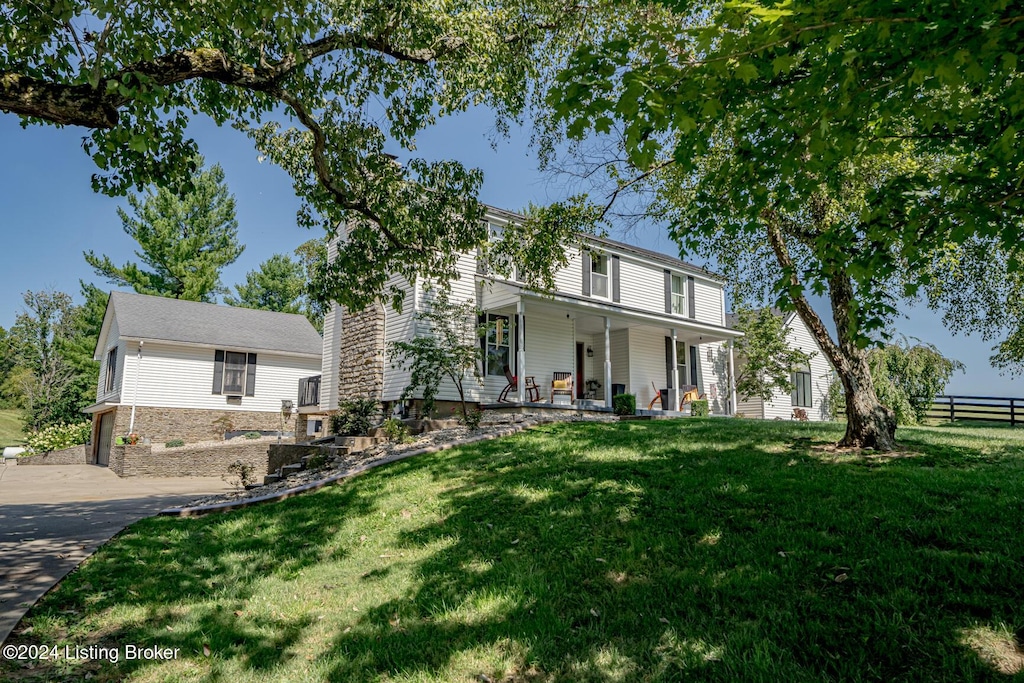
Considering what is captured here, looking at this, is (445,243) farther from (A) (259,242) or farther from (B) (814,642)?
(A) (259,242)

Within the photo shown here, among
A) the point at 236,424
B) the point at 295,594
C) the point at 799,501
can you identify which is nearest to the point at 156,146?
the point at 295,594

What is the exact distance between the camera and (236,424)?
78.8ft

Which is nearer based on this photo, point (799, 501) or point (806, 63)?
point (806, 63)

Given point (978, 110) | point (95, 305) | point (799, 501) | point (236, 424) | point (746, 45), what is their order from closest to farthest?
point (746, 45), point (978, 110), point (799, 501), point (236, 424), point (95, 305)

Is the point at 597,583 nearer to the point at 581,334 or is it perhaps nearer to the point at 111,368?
the point at 581,334

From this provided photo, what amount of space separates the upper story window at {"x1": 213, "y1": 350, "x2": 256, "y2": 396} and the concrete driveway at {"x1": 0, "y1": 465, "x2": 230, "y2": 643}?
6.91 metres

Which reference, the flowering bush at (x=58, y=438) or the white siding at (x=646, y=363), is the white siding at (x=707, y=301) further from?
the flowering bush at (x=58, y=438)

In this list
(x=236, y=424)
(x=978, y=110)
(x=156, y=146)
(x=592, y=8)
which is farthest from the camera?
(x=236, y=424)

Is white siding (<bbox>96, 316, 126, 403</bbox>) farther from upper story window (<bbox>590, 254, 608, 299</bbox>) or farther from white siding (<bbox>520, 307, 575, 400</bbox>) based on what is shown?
upper story window (<bbox>590, 254, 608, 299</bbox>)

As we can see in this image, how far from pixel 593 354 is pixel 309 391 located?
411 inches

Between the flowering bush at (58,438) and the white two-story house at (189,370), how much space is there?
479 mm

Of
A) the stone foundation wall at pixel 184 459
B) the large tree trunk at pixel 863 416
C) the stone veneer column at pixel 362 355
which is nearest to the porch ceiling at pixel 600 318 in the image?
the stone veneer column at pixel 362 355

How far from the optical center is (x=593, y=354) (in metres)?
21.1

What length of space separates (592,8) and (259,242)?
113ft
